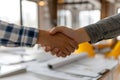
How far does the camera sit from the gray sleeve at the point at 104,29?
1.19 m

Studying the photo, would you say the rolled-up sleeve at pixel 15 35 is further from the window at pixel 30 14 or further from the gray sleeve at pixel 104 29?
the window at pixel 30 14

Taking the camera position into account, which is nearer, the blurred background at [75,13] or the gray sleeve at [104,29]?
the gray sleeve at [104,29]

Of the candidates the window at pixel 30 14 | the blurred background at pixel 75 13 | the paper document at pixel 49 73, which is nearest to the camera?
the paper document at pixel 49 73

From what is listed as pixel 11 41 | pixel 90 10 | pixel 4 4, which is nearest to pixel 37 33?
pixel 11 41

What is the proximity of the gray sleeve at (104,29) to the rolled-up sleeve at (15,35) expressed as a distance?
308 millimetres

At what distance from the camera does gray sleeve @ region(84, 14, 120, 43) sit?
1.19m

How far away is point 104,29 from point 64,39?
23cm

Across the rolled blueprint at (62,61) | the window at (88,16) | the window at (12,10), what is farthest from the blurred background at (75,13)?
the rolled blueprint at (62,61)

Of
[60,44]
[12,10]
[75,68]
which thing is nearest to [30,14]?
[12,10]

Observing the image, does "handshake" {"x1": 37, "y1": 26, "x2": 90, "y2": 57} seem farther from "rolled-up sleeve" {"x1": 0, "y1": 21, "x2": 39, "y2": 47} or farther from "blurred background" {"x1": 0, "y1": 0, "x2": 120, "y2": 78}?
"blurred background" {"x1": 0, "y1": 0, "x2": 120, "y2": 78}

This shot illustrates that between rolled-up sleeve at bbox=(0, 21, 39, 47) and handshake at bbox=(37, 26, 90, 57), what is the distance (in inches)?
5.4

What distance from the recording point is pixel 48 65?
1174 mm

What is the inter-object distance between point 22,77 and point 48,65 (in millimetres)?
215

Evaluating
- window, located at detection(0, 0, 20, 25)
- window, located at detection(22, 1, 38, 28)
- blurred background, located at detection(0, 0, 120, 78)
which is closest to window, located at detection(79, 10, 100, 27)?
blurred background, located at detection(0, 0, 120, 78)
